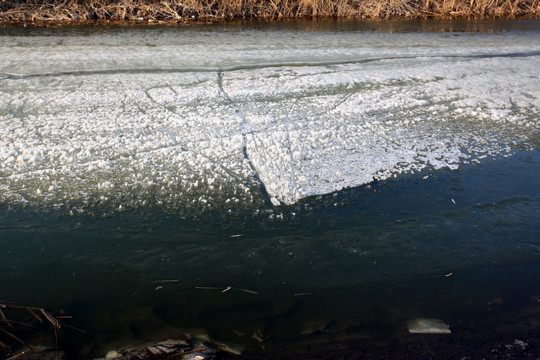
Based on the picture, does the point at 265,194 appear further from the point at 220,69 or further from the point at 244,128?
the point at 220,69

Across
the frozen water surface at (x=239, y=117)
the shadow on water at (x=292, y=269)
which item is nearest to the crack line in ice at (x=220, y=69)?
the frozen water surface at (x=239, y=117)

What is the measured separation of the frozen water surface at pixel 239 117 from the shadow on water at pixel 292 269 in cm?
23

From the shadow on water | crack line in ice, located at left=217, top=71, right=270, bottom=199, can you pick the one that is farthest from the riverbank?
the shadow on water

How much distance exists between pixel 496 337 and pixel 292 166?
1.50m

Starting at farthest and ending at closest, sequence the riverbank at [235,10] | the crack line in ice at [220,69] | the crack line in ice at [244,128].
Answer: the riverbank at [235,10] → the crack line in ice at [220,69] → the crack line in ice at [244,128]

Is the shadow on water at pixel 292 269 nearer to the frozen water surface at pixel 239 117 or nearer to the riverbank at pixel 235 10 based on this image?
the frozen water surface at pixel 239 117

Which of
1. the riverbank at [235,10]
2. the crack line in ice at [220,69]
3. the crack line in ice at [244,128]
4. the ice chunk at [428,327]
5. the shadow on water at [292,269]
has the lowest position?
the ice chunk at [428,327]

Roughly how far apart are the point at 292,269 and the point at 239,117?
1.60m

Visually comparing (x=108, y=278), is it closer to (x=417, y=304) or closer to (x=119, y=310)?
(x=119, y=310)

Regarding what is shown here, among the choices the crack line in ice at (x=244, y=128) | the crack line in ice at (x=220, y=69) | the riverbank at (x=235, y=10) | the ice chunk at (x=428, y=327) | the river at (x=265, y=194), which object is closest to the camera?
the ice chunk at (x=428, y=327)

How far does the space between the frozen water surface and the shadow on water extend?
0.23 meters

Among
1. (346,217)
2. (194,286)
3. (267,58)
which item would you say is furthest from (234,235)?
(267,58)

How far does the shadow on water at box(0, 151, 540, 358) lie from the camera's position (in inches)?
74.0

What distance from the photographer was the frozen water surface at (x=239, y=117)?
2.77 m
